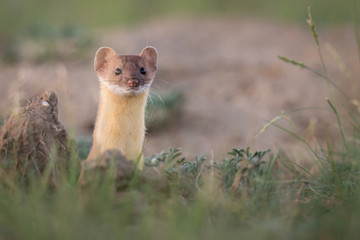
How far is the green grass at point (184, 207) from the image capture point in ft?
7.55

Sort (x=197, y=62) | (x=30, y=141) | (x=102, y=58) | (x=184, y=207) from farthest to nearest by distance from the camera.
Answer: (x=197, y=62), (x=102, y=58), (x=30, y=141), (x=184, y=207)

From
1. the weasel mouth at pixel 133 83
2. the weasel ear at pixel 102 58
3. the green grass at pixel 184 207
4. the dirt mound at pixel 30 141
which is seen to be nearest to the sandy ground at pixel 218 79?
the weasel ear at pixel 102 58

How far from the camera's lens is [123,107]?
11.6ft

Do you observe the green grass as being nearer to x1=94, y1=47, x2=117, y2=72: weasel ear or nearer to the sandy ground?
x1=94, y1=47, x2=117, y2=72: weasel ear

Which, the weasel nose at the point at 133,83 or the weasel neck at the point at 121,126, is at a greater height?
the weasel nose at the point at 133,83

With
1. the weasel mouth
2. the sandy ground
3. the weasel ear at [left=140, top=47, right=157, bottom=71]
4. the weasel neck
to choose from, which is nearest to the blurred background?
the sandy ground

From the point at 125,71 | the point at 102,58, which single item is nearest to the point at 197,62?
the point at 102,58

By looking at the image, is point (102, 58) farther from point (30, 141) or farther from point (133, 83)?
point (30, 141)

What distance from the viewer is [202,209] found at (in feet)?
8.08

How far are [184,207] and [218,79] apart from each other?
562 cm

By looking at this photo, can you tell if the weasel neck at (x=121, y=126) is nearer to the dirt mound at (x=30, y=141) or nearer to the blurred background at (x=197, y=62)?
the blurred background at (x=197, y=62)

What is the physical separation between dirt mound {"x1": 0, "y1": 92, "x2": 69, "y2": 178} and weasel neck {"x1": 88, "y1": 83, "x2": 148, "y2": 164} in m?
0.34

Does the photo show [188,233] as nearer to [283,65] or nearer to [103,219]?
[103,219]

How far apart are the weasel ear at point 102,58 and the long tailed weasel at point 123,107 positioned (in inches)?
2.9
